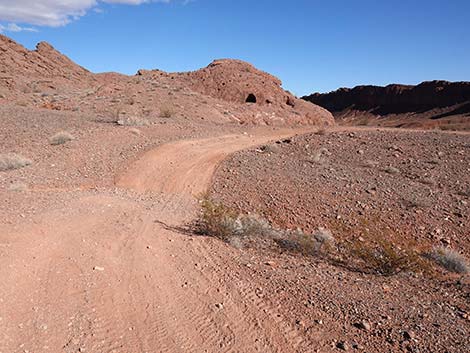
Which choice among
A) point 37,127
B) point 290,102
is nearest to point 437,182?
point 37,127

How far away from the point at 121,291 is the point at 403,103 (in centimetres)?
7018

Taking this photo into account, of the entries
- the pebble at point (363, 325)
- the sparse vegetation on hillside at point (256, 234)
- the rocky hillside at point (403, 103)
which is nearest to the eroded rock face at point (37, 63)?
the sparse vegetation on hillside at point (256, 234)

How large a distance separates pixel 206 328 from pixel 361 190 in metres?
7.29

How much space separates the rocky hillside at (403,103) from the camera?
59094mm

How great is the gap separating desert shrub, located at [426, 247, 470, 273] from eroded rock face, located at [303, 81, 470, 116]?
55016 mm

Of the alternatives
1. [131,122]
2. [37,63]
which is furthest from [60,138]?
[37,63]

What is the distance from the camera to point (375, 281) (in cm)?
648

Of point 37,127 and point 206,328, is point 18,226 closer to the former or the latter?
point 206,328

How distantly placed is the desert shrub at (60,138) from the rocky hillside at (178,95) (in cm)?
518

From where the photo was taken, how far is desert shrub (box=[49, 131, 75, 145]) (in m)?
14.0

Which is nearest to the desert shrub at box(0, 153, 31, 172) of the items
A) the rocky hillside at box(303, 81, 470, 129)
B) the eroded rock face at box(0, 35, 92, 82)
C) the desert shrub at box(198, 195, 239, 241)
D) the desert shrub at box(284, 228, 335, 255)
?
the desert shrub at box(198, 195, 239, 241)

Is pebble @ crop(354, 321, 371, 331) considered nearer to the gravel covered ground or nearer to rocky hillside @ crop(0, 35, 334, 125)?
the gravel covered ground

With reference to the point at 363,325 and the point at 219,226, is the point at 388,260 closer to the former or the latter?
the point at 363,325

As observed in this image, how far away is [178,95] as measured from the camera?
2652 centimetres
